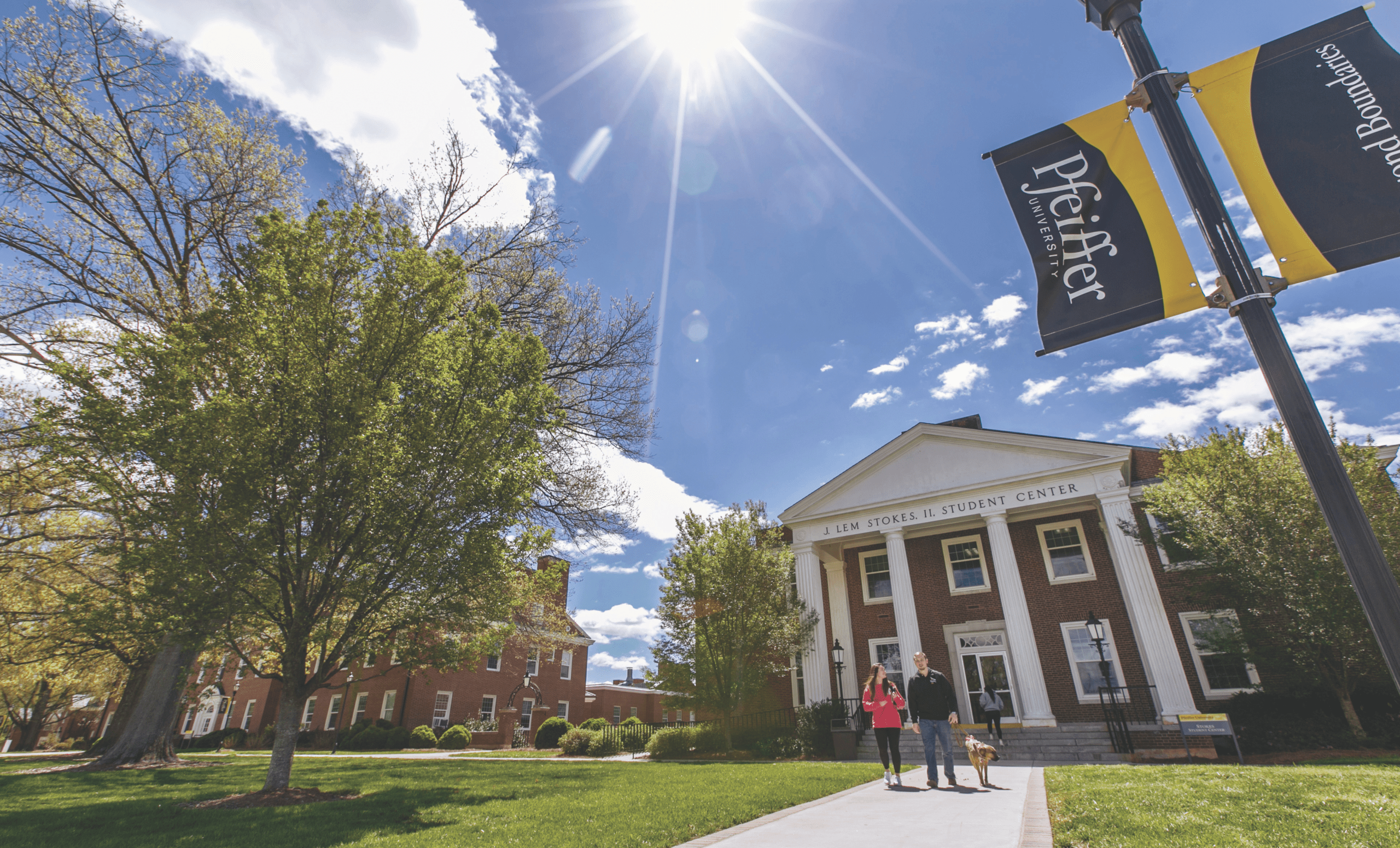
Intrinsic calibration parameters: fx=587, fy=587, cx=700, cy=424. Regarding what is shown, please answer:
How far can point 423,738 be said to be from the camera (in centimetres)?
2661

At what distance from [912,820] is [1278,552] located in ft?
44.9

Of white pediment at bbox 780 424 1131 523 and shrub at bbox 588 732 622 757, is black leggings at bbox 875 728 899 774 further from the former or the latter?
shrub at bbox 588 732 622 757

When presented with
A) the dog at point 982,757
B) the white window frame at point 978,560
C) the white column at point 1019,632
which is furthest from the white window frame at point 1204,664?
the dog at point 982,757

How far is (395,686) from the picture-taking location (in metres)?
31.3

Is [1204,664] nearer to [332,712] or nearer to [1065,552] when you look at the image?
[1065,552]

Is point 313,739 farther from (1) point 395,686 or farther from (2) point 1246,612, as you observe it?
(2) point 1246,612

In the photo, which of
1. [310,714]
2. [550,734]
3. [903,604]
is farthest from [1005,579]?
[310,714]

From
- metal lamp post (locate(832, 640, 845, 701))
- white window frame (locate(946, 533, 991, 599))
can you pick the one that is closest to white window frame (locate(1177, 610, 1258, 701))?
white window frame (locate(946, 533, 991, 599))

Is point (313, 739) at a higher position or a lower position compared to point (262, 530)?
lower

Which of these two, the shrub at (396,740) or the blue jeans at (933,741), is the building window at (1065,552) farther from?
the shrub at (396,740)

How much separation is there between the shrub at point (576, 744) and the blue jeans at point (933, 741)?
16.3 meters

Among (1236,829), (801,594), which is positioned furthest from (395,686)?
(1236,829)

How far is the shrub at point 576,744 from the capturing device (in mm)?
Result: 21125

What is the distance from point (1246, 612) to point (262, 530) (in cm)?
2116
